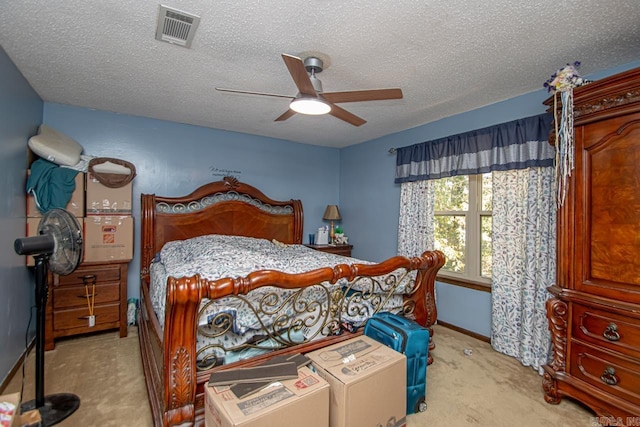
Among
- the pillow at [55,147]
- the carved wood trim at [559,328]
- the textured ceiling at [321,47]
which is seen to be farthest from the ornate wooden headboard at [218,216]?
the carved wood trim at [559,328]

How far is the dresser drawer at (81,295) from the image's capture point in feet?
9.58

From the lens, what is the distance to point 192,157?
3955mm

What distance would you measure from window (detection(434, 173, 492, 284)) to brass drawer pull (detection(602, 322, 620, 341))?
1348mm

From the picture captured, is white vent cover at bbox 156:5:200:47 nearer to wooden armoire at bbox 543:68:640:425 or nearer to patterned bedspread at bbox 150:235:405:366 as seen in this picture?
patterned bedspread at bbox 150:235:405:366

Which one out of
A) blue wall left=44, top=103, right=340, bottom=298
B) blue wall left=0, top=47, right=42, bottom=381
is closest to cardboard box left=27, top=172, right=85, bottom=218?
blue wall left=0, top=47, right=42, bottom=381

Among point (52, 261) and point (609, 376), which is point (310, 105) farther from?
point (609, 376)

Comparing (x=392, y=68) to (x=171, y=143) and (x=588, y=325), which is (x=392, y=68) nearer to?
(x=588, y=325)

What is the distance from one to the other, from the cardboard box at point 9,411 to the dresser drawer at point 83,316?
5.36 feet

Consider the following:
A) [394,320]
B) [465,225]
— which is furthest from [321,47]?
[465,225]

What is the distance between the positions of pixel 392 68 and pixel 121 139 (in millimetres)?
3108

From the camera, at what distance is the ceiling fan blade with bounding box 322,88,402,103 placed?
2.05 m

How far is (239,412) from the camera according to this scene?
4.16ft

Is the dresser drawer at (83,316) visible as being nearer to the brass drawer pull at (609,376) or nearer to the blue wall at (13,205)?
the blue wall at (13,205)

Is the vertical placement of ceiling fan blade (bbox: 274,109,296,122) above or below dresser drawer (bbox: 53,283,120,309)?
above
